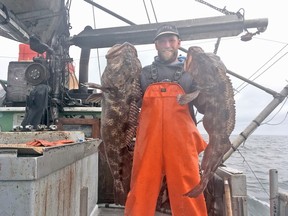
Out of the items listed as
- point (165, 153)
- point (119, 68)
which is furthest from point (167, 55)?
point (165, 153)

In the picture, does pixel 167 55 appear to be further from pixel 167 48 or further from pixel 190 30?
pixel 190 30

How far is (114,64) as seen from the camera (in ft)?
10.2

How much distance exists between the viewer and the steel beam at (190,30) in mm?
6180

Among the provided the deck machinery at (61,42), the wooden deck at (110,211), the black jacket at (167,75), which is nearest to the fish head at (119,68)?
the black jacket at (167,75)

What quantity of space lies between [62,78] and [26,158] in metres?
5.92

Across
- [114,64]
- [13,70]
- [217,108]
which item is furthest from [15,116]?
[217,108]

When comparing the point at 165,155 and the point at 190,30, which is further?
the point at 190,30

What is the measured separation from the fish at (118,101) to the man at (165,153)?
0.16 metres

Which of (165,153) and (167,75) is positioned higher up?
(167,75)

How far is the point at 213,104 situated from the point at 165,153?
2.32 ft

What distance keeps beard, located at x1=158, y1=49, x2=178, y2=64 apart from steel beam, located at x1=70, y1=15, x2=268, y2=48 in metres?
2.89

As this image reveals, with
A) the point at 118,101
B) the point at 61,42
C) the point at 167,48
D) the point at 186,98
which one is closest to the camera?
the point at 186,98

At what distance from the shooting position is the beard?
11.5ft

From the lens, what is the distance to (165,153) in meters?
3.26
